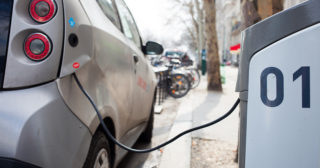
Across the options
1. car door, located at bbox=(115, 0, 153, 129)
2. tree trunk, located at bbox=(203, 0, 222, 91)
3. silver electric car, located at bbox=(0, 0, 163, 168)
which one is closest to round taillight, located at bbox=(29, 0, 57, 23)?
silver electric car, located at bbox=(0, 0, 163, 168)

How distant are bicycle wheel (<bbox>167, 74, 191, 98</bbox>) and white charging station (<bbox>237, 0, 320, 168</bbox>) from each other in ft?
23.8

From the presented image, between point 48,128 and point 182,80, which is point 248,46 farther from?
point 182,80

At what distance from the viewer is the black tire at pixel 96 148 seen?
1.53m

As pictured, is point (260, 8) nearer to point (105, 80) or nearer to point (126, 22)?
point (126, 22)

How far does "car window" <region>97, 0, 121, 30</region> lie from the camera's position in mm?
2105

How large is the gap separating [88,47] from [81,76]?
178 mm

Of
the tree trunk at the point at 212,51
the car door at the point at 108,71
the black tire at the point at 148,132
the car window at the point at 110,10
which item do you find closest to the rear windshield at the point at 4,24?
the car door at the point at 108,71

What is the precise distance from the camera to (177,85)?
27.7ft

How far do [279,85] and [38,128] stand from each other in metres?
1.02

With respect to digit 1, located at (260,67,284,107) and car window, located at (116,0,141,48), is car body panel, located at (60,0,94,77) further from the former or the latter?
car window, located at (116,0,141,48)

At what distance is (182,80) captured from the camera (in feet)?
27.8

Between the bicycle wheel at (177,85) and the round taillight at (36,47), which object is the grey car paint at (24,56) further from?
the bicycle wheel at (177,85)

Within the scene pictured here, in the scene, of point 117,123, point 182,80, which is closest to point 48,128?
point 117,123

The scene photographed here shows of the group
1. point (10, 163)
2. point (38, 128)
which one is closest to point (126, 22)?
point (38, 128)
